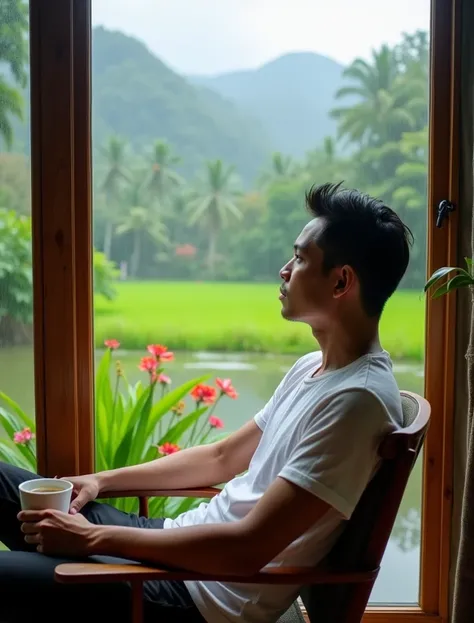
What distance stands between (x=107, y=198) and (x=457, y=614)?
142 centimetres

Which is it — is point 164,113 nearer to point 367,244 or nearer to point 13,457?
point 367,244

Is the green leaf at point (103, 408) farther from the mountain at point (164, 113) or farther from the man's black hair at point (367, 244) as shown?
the man's black hair at point (367, 244)

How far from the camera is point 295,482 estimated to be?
4.11 feet

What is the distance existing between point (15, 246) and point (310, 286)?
0.92 m

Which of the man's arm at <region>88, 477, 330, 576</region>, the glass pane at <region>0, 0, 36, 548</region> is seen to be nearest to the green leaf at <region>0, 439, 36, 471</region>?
the glass pane at <region>0, 0, 36, 548</region>

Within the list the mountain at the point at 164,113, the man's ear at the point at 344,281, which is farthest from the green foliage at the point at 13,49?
the man's ear at the point at 344,281

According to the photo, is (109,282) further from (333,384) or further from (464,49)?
(464,49)

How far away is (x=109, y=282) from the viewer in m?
2.01

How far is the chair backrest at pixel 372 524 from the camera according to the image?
1.27 m

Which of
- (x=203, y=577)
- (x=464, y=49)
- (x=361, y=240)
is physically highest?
(x=464, y=49)

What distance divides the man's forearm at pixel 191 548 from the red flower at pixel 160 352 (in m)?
0.72

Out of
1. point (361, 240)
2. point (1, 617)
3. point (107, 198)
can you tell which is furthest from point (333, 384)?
point (107, 198)

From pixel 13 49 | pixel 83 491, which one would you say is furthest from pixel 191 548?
pixel 13 49

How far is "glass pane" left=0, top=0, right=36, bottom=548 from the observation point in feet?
6.20
